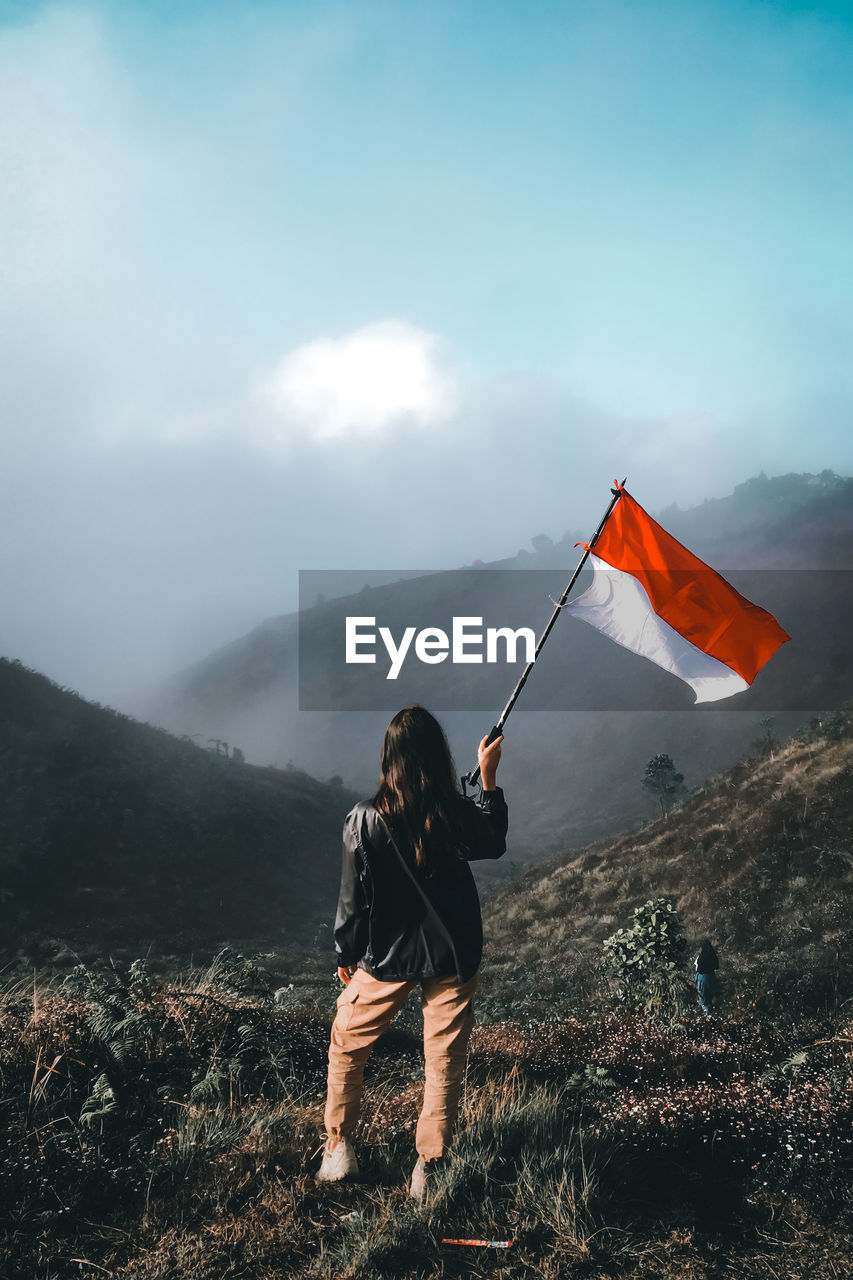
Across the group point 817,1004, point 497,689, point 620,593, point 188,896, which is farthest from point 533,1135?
point 497,689

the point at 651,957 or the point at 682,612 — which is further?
the point at 651,957

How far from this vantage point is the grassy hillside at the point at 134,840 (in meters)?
23.2

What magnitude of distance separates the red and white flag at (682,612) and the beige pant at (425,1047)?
3.13 metres

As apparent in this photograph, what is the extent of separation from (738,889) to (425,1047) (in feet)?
58.1

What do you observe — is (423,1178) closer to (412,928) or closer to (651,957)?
(412,928)

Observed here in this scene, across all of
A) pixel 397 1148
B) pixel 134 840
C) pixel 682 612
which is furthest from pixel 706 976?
pixel 134 840

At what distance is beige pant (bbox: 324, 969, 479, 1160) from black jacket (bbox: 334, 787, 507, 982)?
103 mm

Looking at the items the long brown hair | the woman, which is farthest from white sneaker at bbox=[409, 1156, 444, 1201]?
the long brown hair

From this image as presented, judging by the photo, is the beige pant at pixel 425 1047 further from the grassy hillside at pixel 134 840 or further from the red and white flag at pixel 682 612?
the grassy hillside at pixel 134 840

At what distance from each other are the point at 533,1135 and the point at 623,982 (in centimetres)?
1074

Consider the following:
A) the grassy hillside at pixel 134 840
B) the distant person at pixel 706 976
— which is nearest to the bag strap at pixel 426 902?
the distant person at pixel 706 976

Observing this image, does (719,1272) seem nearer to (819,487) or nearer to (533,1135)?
Answer: (533,1135)

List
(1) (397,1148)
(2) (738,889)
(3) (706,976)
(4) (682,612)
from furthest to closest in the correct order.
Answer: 1. (2) (738,889)
2. (3) (706,976)
3. (4) (682,612)
4. (1) (397,1148)

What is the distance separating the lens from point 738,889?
18047 millimetres
